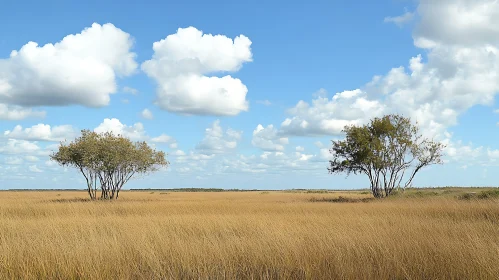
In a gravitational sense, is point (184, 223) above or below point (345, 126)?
below

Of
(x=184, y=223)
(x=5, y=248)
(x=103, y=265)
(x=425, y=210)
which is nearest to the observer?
(x=103, y=265)

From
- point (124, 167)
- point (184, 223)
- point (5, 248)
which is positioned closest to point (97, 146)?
point (124, 167)

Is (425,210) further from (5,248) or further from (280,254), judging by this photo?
(5,248)

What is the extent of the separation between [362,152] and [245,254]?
1430 inches

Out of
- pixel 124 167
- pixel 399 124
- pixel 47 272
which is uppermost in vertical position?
pixel 399 124

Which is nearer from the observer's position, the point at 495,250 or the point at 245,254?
the point at 495,250

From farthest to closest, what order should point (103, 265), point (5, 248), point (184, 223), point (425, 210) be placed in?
point (425, 210) → point (184, 223) → point (5, 248) → point (103, 265)

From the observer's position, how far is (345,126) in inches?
1796

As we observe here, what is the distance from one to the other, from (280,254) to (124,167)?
38788 mm

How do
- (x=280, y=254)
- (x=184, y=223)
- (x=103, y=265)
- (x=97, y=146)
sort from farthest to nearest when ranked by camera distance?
(x=97, y=146) < (x=184, y=223) < (x=280, y=254) < (x=103, y=265)

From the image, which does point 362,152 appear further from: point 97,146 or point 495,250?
point 495,250

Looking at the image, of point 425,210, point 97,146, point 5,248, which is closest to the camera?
point 5,248

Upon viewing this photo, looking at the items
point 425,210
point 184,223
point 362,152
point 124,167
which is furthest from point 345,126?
point 184,223

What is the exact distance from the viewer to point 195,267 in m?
7.68
